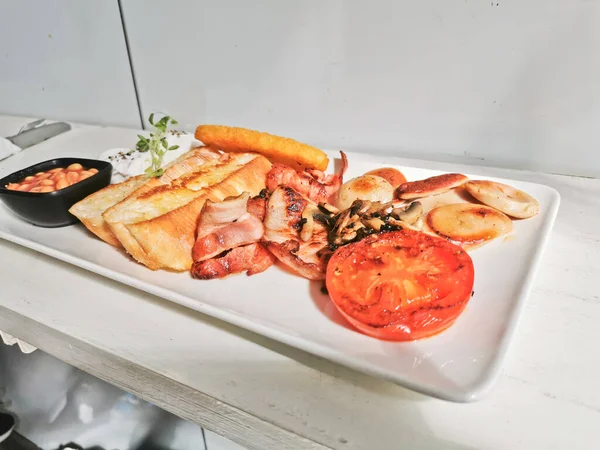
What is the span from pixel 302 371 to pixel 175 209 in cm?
54

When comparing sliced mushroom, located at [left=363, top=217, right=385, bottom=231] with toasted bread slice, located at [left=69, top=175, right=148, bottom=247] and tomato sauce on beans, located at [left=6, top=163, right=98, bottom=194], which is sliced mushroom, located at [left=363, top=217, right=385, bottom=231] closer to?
toasted bread slice, located at [left=69, top=175, right=148, bottom=247]

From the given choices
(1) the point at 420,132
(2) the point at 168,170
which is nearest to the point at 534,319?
(1) the point at 420,132

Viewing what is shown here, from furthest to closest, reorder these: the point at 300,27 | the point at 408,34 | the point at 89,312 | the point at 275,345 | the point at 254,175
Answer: the point at 300,27 < the point at 408,34 < the point at 254,175 < the point at 89,312 < the point at 275,345

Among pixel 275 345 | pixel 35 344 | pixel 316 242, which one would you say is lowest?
pixel 35 344

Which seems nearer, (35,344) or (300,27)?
(35,344)

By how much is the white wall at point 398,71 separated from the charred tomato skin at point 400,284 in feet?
2.65

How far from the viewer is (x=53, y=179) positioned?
1403mm

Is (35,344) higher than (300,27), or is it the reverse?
(300,27)

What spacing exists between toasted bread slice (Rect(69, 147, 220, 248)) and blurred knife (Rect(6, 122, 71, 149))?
1.09 metres

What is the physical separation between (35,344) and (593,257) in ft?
4.60

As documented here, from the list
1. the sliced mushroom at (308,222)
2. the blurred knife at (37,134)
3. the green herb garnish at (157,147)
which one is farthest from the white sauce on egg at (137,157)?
the sliced mushroom at (308,222)

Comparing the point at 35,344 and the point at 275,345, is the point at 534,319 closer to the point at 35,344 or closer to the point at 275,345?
the point at 275,345

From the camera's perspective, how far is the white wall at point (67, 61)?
7.32ft

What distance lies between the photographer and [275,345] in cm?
96
